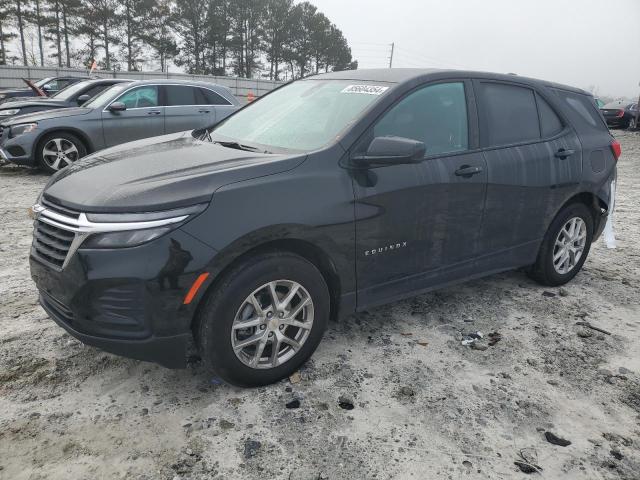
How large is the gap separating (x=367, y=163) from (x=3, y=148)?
7592 mm

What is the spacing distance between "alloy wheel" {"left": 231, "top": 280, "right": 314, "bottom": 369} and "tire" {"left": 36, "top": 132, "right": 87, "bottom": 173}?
6.93 m

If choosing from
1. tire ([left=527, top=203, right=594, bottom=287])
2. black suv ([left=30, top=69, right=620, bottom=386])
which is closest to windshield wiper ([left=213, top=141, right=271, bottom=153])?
black suv ([left=30, top=69, right=620, bottom=386])

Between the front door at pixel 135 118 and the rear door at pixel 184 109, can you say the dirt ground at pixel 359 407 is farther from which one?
the rear door at pixel 184 109

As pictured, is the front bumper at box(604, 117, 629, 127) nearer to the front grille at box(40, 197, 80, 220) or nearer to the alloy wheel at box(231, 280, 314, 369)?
the alloy wheel at box(231, 280, 314, 369)

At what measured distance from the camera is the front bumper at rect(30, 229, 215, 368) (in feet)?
7.57

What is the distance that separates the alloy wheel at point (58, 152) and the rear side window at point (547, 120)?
7240 mm

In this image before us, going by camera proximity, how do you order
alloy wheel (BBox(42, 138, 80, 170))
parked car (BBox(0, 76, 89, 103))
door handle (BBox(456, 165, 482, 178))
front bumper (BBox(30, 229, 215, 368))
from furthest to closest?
parked car (BBox(0, 76, 89, 103)), alloy wheel (BBox(42, 138, 80, 170)), door handle (BBox(456, 165, 482, 178)), front bumper (BBox(30, 229, 215, 368))

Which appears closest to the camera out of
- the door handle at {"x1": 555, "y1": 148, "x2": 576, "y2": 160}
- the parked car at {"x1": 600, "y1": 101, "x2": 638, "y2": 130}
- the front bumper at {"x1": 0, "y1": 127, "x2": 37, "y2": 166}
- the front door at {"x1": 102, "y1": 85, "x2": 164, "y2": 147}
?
the door handle at {"x1": 555, "y1": 148, "x2": 576, "y2": 160}

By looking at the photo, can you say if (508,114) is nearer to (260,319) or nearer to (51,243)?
(260,319)

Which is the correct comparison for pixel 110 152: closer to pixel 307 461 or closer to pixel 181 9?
pixel 307 461

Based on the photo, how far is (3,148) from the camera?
815cm

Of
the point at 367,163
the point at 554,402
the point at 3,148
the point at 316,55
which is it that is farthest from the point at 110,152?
the point at 316,55

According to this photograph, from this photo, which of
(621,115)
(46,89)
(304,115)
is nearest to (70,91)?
(46,89)

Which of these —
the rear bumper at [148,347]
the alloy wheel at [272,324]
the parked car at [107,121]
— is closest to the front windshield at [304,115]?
the alloy wheel at [272,324]
